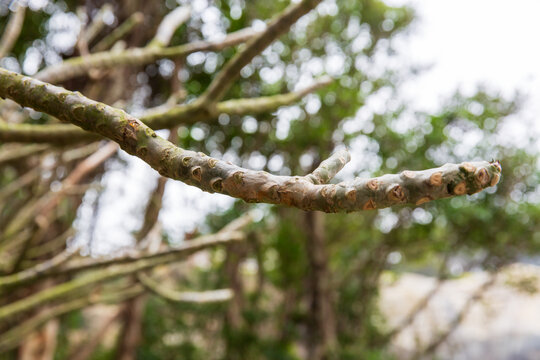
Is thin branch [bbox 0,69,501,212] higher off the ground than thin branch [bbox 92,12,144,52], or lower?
lower

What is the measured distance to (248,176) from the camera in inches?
17.6

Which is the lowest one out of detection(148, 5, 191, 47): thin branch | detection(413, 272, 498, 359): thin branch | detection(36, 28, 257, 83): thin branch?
detection(413, 272, 498, 359): thin branch

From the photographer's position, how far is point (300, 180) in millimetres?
443

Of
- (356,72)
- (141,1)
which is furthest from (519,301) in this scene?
(141,1)

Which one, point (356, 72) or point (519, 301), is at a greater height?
point (356, 72)

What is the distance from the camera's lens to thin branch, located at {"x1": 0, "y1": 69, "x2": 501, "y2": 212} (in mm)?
375

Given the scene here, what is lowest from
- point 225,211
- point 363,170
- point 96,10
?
point 225,211

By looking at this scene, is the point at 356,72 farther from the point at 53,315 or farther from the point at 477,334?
the point at 477,334

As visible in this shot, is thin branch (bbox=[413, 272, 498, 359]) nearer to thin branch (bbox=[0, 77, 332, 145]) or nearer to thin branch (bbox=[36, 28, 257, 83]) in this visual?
thin branch (bbox=[36, 28, 257, 83])

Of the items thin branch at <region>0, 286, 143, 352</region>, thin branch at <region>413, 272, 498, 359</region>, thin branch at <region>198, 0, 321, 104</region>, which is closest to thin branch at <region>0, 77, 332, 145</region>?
thin branch at <region>198, 0, 321, 104</region>

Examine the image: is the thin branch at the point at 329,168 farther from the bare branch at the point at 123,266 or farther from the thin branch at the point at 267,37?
the bare branch at the point at 123,266

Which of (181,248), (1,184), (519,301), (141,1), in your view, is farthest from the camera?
(519,301)

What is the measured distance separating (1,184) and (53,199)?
267 cm

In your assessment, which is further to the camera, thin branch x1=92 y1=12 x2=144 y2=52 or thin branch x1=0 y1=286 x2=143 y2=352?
thin branch x1=92 y1=12 x2=144 y2=52
